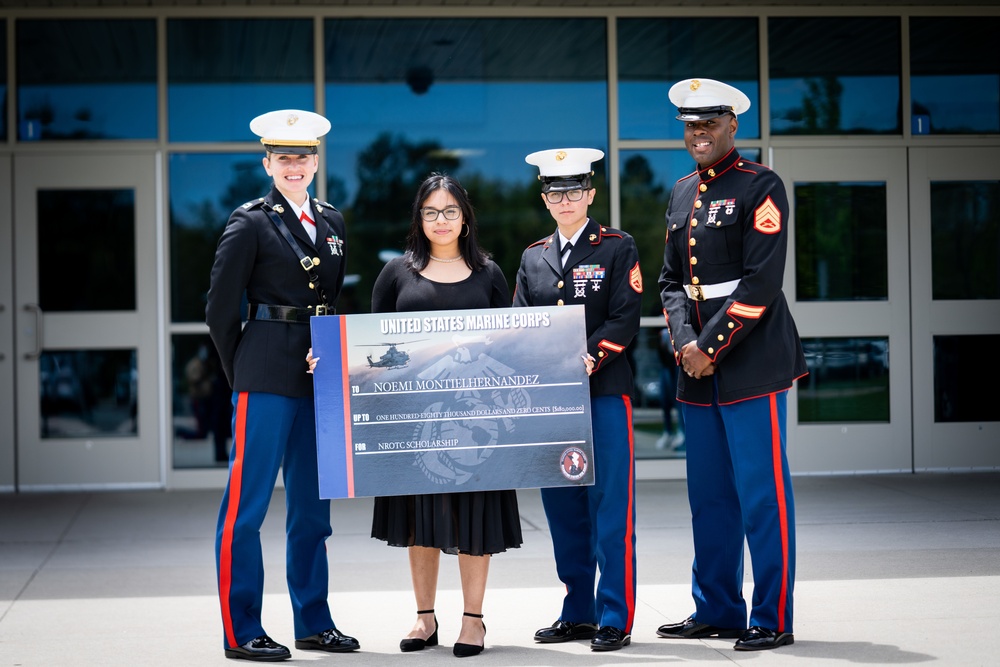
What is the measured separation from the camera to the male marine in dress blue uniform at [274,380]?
421 centimetres

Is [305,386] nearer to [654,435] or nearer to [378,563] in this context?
[378,563]

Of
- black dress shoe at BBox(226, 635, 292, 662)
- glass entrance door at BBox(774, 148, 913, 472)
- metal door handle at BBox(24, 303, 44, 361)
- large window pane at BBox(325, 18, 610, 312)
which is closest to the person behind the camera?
black dress shoe at BBox(226, 635, 292, 662)

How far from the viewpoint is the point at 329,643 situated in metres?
4.30

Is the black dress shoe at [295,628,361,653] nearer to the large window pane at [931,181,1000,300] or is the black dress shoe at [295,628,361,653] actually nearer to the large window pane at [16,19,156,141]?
the large window pane at [16,19,156,141]

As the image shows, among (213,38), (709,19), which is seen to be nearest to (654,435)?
(709,19)

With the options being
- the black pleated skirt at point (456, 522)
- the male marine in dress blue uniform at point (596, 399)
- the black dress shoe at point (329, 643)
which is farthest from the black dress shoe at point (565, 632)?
the black dress shoe at point (329, 643)

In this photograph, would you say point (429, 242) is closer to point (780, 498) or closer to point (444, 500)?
point (444, 500)

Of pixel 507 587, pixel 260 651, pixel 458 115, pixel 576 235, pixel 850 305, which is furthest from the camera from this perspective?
pixel 850 305

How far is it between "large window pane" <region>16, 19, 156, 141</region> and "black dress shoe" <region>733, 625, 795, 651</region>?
6.20m

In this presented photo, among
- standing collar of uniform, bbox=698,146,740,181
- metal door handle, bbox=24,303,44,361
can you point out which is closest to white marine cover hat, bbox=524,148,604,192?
standing collar of uniform, bbox=698,146,740,181

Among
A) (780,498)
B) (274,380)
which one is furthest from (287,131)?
(780,498)

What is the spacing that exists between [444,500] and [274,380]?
2.45 feet

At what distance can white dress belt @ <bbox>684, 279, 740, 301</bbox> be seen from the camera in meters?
4.35

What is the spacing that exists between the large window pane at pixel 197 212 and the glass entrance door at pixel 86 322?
0.17m
